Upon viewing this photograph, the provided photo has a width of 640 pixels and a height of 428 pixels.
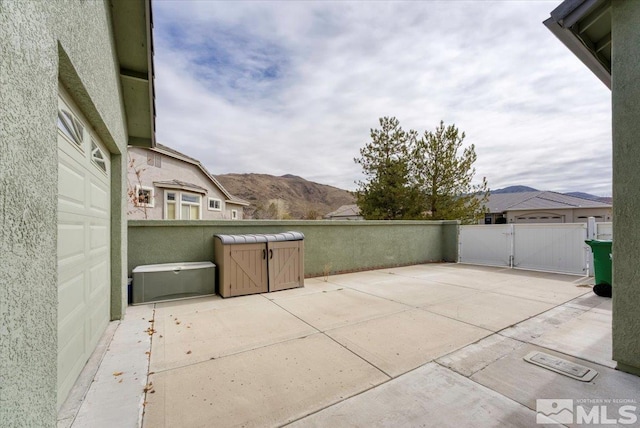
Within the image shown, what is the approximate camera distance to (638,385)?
2.88 metres

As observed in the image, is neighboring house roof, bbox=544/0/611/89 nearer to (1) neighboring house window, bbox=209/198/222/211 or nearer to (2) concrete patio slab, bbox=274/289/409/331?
(2) concrete patio slab, bbox=274/289/409/331

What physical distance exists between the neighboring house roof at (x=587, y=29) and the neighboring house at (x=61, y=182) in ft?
17.2

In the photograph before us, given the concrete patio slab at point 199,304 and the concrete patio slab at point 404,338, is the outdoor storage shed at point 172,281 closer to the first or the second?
the concrete patio slab at point 199,304

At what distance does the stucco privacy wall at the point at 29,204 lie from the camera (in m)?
1.26

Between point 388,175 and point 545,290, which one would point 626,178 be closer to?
point 545,290

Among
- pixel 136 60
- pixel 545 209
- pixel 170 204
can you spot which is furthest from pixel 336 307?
pixel 545 209

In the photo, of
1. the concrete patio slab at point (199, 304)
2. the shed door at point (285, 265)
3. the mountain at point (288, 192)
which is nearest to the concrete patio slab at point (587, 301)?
the shed door at point (285, 265)

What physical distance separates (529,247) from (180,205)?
721 inches

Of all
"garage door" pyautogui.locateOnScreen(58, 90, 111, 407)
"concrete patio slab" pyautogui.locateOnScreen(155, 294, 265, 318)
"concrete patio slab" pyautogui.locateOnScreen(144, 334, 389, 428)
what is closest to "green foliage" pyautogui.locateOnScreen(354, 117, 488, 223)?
"concrete patio slab" pyautogui.locateOnScreen(155, 294, 265, 318)

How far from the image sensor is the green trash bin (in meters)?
6.26

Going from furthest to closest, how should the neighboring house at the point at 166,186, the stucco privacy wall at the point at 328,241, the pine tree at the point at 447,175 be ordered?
the pine tree at the point at 447,175
the neighboring house at the point at 166,186
the stucco privacy wall at the point at 328,241

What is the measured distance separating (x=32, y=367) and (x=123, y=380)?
6.39ft

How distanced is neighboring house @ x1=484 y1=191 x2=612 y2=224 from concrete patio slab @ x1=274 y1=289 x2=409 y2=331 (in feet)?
86.3

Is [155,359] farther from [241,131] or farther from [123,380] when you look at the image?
[241,131]
